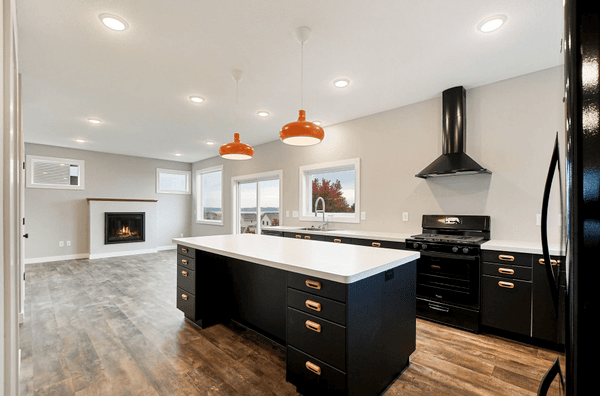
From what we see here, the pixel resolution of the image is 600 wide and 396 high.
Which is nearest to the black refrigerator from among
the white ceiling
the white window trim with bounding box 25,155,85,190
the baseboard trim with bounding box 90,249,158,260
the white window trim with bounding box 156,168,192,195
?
the white ceiling

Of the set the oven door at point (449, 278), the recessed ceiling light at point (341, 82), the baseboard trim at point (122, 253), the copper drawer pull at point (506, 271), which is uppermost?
the recessed ceiling light at point (341, 82)

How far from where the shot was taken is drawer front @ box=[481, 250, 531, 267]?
2.51 m

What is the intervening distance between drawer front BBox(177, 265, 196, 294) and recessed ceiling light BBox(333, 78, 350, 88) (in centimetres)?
252

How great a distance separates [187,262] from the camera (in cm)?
286

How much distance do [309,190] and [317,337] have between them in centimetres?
376

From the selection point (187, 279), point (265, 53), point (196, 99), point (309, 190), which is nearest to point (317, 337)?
point (187, 279)

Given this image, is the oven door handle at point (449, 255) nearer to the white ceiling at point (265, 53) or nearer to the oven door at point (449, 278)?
the oven door at point (449, 278)

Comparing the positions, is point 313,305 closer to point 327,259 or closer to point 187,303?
point 327,259

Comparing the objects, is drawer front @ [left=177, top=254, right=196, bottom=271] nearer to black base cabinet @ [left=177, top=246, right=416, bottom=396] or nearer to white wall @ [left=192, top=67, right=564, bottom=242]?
black base cabinet @ [left=177, top=246, right=416, bottom=396]

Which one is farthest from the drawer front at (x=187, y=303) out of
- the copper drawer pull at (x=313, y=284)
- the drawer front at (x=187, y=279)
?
the copper drawer pull at (x=313, y=284)

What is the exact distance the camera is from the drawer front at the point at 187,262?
276cm

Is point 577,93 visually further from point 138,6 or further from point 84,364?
point 84,364

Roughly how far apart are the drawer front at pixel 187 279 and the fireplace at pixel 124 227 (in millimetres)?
5053

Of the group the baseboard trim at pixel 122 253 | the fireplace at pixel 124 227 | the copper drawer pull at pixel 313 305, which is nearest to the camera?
the copper drawer pull at pixel 313 305
